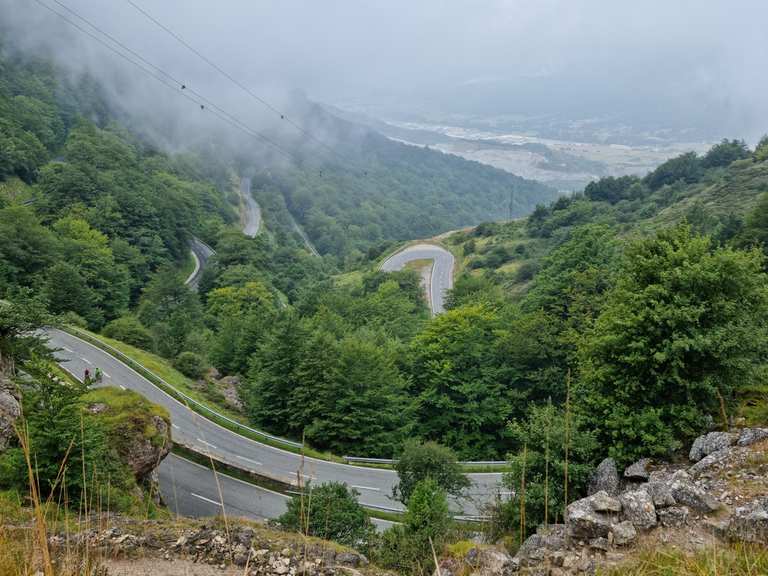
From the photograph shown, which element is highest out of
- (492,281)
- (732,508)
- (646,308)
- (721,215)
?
(721,215)

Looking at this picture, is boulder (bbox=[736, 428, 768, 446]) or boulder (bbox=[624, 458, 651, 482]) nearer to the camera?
boulder (bbox=[736, 428, 768, 446])

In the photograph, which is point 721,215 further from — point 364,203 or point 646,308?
point 364,203

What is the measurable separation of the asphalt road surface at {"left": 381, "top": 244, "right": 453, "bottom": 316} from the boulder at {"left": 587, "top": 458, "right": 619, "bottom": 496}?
55673 millimetres

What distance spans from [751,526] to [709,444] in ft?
16.0

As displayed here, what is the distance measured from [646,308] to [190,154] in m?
185

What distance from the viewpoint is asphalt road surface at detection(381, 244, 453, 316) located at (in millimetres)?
72137

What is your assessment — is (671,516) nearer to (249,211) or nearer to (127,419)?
(127,419)

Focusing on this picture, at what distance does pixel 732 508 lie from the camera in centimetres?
739

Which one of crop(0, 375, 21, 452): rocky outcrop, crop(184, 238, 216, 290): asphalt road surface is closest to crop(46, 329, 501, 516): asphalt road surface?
crop(0, 375, 21, 452): rocky outcrop

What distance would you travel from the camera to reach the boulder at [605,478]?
10898 mm

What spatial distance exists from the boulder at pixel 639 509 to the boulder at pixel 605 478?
3.20 m

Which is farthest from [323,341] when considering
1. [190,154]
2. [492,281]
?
[190,154]

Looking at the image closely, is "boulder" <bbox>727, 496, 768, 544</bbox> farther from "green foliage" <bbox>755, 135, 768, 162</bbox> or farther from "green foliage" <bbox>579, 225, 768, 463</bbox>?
"green foliage" <bbox>755, 135, 768, 162</bbox>

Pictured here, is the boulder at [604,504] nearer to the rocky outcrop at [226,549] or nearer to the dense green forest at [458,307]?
the dense green forest at [458,307]
